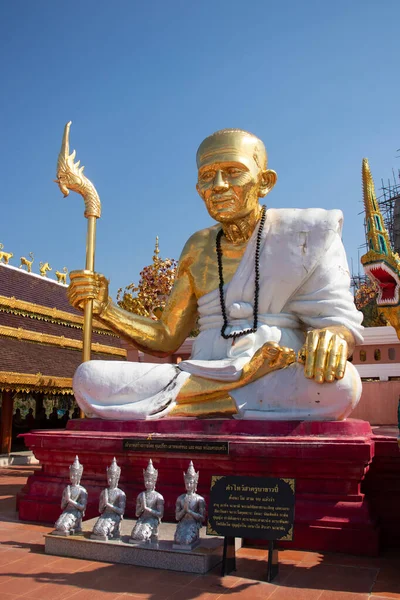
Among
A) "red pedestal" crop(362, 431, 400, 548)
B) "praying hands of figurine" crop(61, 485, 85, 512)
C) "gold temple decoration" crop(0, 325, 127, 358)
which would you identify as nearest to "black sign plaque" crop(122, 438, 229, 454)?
"praying hands of figurine" crop(61, 485, 85, 512)

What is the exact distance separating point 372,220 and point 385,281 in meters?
0.64

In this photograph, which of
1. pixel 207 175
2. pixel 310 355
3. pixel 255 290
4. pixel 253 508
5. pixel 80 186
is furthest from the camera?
pixel 80 186

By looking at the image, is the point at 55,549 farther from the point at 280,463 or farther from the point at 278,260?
the point at 278,260

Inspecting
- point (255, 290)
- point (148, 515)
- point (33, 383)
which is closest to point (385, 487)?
point (148, 515)

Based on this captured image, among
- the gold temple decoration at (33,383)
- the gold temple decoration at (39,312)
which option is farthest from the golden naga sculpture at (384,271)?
the gold temple decoration at (33,383)

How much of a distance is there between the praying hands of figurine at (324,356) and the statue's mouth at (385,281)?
2.41 feet

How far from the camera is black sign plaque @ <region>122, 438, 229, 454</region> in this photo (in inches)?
187

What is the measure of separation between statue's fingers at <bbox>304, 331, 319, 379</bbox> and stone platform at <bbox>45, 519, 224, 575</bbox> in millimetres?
1544

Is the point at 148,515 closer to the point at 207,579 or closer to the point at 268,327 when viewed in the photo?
the point at 207,579

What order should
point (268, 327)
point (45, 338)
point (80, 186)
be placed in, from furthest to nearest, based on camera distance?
point (45, 338) → point (80, 186) → point (268, 327)

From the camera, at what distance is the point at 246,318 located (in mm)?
6070

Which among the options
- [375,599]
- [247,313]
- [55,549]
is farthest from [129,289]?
[375,599]

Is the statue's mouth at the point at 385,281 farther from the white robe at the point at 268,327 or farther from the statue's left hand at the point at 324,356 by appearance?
the statue's left hand at the point at 324,356

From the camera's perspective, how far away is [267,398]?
5301 millimetres
